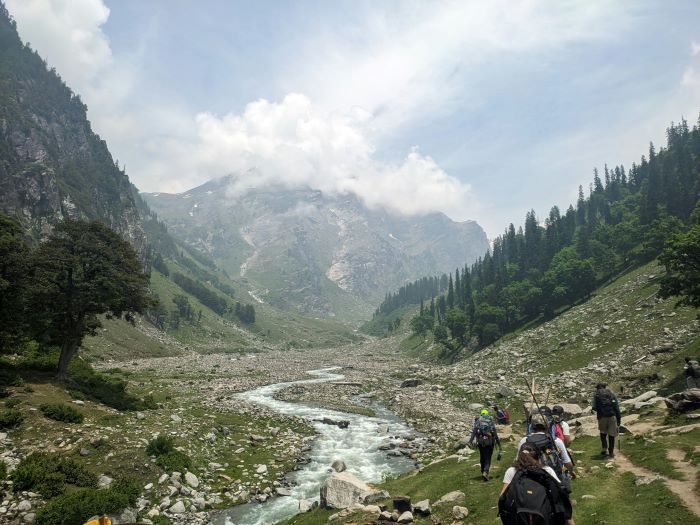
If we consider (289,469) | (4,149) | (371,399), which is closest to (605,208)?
(371,399)

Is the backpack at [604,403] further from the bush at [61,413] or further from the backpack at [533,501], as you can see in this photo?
the bush at [61,413]

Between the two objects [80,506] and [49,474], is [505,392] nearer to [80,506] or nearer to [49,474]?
[80,506]

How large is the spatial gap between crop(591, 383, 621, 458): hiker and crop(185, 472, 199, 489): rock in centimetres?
2090

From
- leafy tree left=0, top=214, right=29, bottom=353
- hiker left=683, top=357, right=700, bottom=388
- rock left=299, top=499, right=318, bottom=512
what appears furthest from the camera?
leafy tree left=0, top=214, right=29, bottom=353

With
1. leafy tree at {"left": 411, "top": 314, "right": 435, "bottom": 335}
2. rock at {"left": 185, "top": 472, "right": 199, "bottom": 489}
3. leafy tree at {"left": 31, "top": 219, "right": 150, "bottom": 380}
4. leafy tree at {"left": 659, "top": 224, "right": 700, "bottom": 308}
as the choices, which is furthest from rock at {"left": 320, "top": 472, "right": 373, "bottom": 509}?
leafy tree at {"left": 411, "top": 314, "right": 435, "bottom": 335}

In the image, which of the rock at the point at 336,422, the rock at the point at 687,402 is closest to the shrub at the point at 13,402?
the rock at the point at 336,422

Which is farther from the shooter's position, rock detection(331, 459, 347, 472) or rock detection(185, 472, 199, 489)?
rock detection(331, 459, 347, 472)

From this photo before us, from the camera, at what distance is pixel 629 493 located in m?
13.9

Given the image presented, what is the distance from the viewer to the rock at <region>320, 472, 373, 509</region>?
1795cm

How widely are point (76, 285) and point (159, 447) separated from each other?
1707cm

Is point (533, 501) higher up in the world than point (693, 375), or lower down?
higher up

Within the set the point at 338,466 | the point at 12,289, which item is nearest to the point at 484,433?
the point at 338,466

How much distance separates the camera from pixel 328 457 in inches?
1163

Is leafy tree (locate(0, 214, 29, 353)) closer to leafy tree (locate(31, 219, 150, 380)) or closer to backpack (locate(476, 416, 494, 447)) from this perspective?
leafy tree (locate(31, 219, 150, 380))
